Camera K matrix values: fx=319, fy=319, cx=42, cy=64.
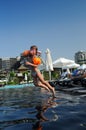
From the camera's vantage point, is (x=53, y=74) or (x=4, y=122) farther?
(x=53, y=74)

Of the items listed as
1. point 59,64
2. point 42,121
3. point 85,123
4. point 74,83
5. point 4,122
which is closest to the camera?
point 85,123

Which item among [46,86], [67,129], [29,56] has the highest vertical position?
[29,56]

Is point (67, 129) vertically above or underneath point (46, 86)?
underneath

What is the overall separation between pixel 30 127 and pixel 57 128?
41 centimetres

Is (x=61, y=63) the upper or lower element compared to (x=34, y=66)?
upper

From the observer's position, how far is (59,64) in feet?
113

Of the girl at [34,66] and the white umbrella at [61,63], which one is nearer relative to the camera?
the girl at [34,66]

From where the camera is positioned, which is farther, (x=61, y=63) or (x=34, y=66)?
(x=61, y=63)

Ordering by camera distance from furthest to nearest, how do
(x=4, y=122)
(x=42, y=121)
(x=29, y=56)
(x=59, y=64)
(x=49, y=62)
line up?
(x=59, y=64)
(x=49, y=62)
(x=29, y=56)
(x=4, y=122)
(x=42, y=121)

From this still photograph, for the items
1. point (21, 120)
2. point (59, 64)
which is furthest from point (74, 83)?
point (21, 120)

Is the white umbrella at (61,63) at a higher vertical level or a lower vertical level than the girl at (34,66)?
higher

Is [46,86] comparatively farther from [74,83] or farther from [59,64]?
[59,64]

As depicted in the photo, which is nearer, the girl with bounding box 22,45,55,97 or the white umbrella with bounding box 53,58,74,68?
the girl with bounding box 22,45,55,97

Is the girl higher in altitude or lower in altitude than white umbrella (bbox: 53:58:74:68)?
lower
